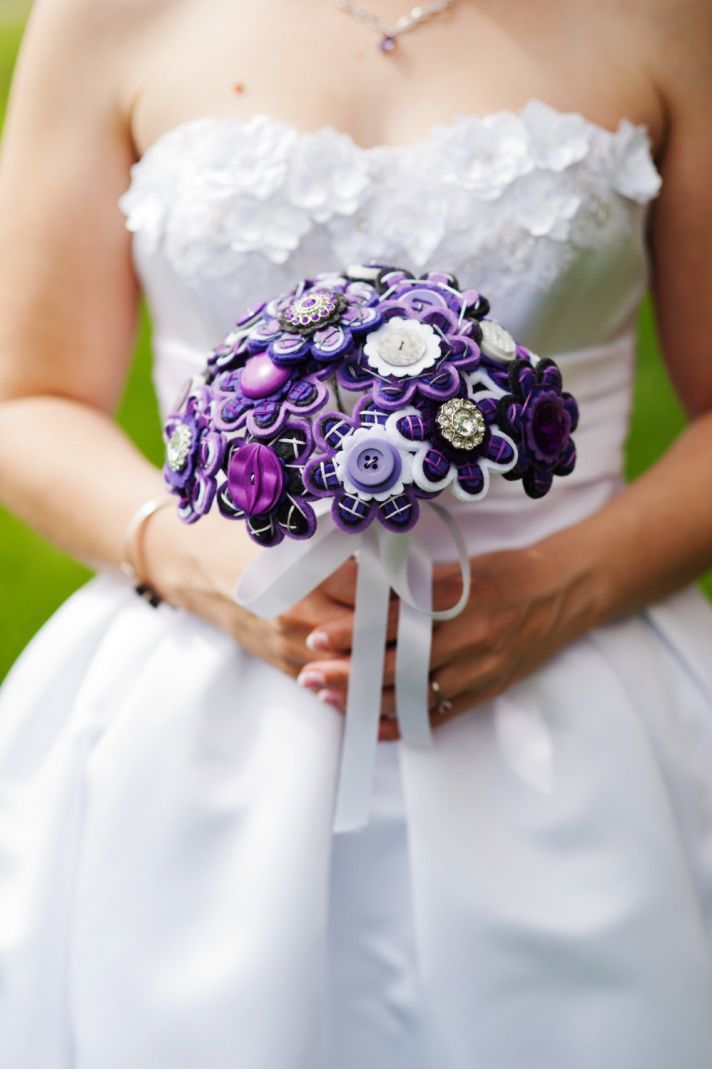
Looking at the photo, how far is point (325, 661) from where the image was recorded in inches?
39.5

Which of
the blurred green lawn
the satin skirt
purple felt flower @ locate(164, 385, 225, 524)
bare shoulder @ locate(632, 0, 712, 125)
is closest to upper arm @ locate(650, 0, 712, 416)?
bare shoulder @ locate(632, 0, 712, 125)

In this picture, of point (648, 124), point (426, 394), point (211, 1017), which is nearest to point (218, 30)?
point (648, 124)

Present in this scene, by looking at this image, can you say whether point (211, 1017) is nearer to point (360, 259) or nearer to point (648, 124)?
point (360, 259)

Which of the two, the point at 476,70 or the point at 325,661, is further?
the point at 476,70

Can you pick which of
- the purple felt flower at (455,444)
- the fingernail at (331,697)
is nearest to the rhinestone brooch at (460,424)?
the purple felt flower at (455,444)

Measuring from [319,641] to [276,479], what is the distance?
24 centimetres

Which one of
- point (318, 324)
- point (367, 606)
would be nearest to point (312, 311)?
point (318, 324)

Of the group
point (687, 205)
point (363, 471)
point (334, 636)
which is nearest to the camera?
point (363, 471)

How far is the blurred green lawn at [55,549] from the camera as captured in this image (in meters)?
2.32

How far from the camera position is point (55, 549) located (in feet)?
7.61

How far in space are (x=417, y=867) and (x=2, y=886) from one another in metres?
0.43

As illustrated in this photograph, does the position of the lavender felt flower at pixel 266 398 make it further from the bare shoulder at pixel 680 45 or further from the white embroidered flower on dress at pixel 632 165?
the bare shoulder at pixel 680 45

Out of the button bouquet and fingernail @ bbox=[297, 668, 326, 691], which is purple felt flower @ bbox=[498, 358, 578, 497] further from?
fingernail @ bbox=[297, 668, 326, 691]

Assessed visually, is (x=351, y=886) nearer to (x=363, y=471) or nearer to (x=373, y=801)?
(x=373, y=801)
